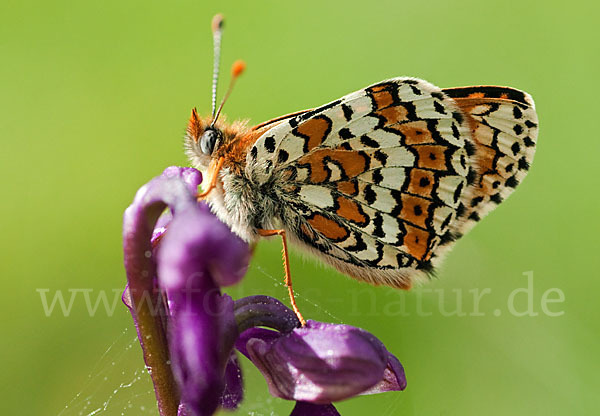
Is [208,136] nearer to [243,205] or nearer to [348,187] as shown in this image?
[243,205]

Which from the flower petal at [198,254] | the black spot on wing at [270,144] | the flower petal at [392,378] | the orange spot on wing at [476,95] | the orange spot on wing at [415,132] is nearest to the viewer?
the flower petal at [198,254]

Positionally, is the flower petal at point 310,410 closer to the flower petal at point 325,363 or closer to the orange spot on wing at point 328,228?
the flower petal at point 325,363

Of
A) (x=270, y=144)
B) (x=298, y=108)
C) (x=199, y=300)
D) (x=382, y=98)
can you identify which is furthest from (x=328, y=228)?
(x=298, y=108)

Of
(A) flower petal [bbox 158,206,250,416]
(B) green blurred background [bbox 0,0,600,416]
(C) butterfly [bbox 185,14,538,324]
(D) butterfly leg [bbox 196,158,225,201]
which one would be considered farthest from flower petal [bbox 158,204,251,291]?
(B) green blurred background [bbox 0,0,600,416]

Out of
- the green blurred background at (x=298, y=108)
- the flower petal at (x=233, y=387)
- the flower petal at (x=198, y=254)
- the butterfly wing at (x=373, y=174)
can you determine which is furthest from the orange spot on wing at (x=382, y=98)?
the flower petal at (x=198, y=254)

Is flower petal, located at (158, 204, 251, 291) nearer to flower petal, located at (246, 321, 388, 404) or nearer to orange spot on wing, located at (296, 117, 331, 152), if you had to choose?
flower petal, located at (246, 321, 388, 404)

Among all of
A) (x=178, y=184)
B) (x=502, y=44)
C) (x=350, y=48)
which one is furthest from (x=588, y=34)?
(x=178, y=184)
